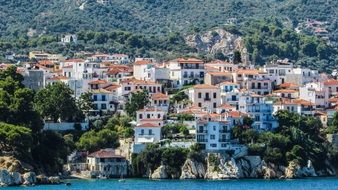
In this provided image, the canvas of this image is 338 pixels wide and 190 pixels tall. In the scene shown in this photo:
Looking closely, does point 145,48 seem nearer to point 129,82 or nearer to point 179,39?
point 179,39

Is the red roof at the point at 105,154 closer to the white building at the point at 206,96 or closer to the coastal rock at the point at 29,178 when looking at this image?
the coastal rock at the point at 29,178

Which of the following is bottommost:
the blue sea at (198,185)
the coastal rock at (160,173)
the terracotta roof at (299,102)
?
the blue sea at (198,185)

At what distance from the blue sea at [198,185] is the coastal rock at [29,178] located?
50.6 inches

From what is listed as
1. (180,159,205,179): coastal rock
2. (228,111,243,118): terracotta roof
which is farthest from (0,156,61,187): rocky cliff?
(228,111,243,118): terracotta roof

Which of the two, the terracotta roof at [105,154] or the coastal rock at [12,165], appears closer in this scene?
the coastal rock at [12,165]

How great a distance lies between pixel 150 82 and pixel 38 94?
12.0 metres

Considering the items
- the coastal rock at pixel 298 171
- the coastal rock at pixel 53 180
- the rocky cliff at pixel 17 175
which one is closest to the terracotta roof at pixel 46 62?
the coastal rock at pixel 298 171

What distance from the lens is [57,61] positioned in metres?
119

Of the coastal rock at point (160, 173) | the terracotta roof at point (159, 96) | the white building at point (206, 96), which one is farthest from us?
the white building at point (206, 96)

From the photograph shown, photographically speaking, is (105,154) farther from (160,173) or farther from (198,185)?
(198,185)

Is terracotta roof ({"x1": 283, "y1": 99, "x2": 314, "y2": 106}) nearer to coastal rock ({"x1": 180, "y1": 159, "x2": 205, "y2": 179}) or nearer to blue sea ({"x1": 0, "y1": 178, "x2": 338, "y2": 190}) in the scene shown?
blue sea ({"x1": 0, "y1": 178, "x2": 338, "y2": 190})

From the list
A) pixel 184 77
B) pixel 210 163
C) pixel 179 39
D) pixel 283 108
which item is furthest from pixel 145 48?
pixel 210 163

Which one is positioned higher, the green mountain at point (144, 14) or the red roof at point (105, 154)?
the green mountain at point (144, 14)

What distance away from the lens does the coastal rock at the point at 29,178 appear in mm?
81812
